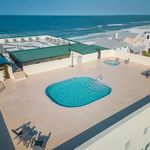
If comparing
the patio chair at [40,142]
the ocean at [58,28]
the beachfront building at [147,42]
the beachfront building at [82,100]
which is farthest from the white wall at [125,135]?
the ocean at [58,28]

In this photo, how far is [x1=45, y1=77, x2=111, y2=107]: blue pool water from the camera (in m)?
11.5

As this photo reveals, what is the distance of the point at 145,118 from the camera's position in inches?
288

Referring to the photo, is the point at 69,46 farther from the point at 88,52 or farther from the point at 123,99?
the point at 123,99

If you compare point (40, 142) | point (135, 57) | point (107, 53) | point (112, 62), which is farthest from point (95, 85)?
point (107, 53)

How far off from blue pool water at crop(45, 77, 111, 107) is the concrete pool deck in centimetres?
71

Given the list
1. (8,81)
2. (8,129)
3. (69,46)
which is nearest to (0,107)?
(8,129)

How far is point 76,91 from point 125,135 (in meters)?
7.07

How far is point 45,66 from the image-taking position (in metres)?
16.2

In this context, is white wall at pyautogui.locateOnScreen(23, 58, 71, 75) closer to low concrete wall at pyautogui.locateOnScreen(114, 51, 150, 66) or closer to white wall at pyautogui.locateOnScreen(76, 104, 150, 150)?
low concrete wall at pyautogui.locateOnScreen(114, 51, 150, 66)

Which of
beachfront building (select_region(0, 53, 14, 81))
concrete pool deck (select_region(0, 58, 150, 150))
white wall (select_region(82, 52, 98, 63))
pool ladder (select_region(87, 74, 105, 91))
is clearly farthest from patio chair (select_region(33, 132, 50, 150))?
white wall (select_region(82, 52, 98, 63))

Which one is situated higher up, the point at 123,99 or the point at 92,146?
the point at 92,146

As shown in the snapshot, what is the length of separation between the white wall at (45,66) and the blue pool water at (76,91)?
11.7 ft

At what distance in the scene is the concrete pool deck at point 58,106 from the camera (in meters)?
8.02

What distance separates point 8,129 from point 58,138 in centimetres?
302
